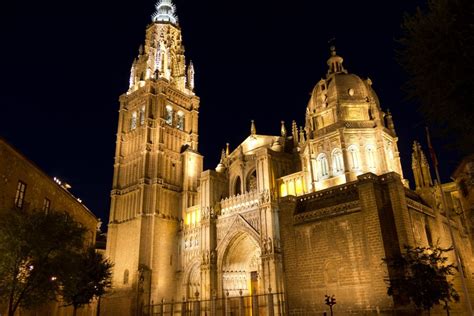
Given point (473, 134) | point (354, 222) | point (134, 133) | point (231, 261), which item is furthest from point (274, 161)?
point (473, 134)

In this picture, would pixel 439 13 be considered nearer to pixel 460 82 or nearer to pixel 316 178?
pixel 460 82

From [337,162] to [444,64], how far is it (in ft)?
82.4

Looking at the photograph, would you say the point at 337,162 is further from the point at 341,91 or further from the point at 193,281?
the point at 193,281

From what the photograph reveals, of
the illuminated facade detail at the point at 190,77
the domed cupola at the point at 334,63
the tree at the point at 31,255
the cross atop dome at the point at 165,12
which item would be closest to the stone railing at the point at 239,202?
the domed cupola at the point at 334,63

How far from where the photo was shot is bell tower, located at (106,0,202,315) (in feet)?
136

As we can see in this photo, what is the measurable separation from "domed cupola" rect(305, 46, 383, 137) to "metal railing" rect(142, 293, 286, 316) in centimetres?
1601

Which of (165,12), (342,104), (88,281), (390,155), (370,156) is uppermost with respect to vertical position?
(165,12)

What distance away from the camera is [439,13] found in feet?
34.9

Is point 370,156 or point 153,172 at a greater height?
point 153,172

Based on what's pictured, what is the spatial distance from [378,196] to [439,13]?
17.6m

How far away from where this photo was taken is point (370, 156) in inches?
1374

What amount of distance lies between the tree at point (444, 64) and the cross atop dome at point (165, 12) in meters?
53.4

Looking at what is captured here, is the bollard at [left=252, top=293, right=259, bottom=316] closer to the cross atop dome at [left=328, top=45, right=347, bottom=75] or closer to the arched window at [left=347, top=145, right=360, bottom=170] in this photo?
the arched window at [left=347, top=145, right=360, bottom=170]

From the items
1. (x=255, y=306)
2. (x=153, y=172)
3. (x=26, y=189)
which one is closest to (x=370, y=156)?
(x=255, y=306)
